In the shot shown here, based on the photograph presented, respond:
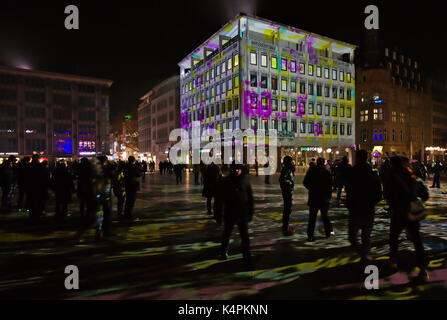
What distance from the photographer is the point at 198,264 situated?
18.8 ft

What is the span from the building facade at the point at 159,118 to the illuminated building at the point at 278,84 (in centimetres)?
1051

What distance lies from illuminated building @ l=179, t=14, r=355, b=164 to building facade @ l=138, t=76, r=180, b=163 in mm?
10511

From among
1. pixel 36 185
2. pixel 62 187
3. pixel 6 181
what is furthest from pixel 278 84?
pixel 36 185

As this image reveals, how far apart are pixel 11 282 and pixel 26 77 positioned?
244 feet

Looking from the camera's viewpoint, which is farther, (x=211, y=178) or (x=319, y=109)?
(x=319, y=109)

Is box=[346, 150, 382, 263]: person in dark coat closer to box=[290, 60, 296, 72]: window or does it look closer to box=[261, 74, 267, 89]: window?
box=[261, 74, 267, 89]: window

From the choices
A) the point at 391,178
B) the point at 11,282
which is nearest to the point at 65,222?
the point at 11,282

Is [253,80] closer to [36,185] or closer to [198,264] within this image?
[36,185]

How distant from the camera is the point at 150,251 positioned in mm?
6602

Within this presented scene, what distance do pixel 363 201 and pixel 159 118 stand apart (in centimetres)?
7498

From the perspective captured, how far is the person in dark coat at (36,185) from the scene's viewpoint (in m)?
9.91

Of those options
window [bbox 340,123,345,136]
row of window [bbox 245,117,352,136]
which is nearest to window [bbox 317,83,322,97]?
row of window [bbox 245,117,352,136]

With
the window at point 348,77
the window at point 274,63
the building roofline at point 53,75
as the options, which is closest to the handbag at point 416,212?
the window at point 274,63

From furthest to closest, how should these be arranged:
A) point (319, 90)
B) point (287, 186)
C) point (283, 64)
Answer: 1. point (319, 90)
2. point (283, 64)
3. point (287, 186)
